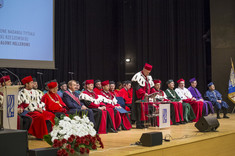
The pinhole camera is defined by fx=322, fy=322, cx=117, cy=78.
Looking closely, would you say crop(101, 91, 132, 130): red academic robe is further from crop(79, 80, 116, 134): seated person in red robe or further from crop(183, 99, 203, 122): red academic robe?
crop(183, 99, 203, 122): red academic robe

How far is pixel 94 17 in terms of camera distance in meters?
10.6

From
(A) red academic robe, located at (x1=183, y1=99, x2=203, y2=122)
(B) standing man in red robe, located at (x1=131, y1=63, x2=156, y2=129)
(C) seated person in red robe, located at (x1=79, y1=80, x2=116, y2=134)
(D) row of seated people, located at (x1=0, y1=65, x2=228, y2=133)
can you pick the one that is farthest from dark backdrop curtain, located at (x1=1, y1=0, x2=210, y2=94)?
(B) standing man in red robe, located at (x1=131, y1=63, x2=156, y2=129)

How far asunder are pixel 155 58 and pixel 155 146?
747 centimetres

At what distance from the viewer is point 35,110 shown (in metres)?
5.81

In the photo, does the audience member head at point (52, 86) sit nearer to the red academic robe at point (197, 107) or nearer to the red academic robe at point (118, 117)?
the red academic robe at point (118, 117)

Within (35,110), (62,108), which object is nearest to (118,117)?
(62,108)

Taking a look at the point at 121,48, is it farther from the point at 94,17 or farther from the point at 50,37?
the point at 50,37

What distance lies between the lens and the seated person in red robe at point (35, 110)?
18.1 ft

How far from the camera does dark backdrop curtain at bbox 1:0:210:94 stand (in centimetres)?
967

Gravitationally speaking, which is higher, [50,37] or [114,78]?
[50,37]

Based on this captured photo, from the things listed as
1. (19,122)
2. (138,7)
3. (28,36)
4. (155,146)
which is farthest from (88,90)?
(138,7)

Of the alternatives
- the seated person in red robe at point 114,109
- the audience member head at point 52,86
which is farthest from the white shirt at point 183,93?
the audience member head at point 52,86

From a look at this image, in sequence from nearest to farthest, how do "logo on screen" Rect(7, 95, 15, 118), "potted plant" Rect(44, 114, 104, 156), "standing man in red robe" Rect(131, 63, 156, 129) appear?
"potted plant" Rect(44, 114, 104, 156) → "logo on screen" Rect(7, 95, 15, 118) → "standing man in red robe" Rect(131, 63, 156, 129)

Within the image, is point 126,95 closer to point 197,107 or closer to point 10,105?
point 197,107
